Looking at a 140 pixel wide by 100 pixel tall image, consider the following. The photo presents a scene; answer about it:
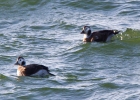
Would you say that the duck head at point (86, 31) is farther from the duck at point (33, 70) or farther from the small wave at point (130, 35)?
the duck at point (33, 70)

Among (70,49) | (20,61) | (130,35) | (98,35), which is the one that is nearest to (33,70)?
(20,61)

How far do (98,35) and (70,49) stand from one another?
135 centimetres

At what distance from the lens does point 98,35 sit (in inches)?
808

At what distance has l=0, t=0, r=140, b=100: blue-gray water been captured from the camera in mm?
15430

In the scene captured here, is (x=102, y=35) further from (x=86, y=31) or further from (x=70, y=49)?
(x=70, y=49)

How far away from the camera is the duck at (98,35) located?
20336mm

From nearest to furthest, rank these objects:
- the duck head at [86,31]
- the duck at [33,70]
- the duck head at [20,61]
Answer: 1. the duck at [33,70]
2. the duck head at [20,61]
3. the duck head at [86,31]

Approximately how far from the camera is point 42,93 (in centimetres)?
1528

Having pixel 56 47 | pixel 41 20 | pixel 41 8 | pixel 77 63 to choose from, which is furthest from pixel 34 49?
pixel 41 8

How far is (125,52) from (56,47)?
7.14 feet

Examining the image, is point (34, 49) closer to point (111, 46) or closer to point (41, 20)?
point (111, 46)

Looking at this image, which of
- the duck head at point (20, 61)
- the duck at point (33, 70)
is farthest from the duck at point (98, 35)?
the duck at point (33, 70)

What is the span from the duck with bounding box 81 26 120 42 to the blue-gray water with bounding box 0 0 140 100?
0.28 m

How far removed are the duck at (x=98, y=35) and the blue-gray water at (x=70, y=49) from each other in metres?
0.28
